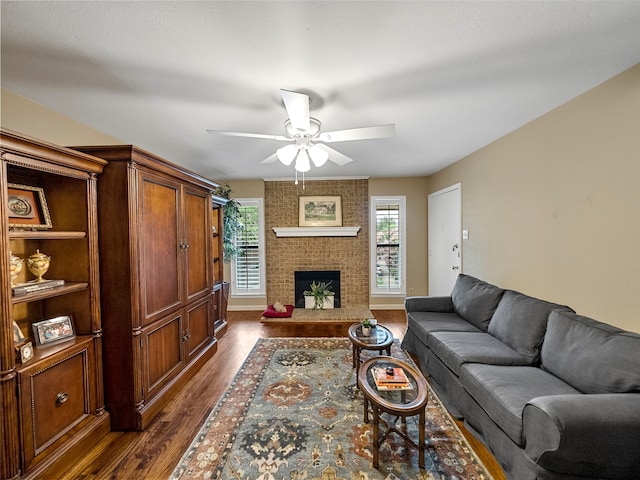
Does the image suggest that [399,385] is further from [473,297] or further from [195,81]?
[195,81]

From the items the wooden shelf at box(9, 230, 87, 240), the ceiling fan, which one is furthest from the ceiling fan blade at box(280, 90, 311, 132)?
the wooden shelf at box(9, 230, 87, 240)

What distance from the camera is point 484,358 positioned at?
2.05 metres

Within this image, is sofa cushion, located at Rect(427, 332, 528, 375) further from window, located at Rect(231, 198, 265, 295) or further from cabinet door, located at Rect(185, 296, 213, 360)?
window, located at Rect(231, 198, 265, 295)

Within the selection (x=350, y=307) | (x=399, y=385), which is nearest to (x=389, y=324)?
(x=350, y=307)

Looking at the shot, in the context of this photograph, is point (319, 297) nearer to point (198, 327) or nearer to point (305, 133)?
Result: point (198, 327)

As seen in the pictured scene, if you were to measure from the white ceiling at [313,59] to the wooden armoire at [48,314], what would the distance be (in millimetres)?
583

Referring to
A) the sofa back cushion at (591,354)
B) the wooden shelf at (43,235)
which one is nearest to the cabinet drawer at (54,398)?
the wooden shelf at (43,235)

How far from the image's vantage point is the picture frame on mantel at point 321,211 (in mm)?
5090

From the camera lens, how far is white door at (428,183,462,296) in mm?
4004

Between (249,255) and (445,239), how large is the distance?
11.6 feet

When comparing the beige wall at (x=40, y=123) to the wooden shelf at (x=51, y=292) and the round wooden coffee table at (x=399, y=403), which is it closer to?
the wooden shelf at (x=51, y=292)

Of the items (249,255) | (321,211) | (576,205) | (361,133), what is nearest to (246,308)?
(249,255)

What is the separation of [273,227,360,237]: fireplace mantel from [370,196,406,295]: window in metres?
0.45

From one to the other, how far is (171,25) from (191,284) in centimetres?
227
